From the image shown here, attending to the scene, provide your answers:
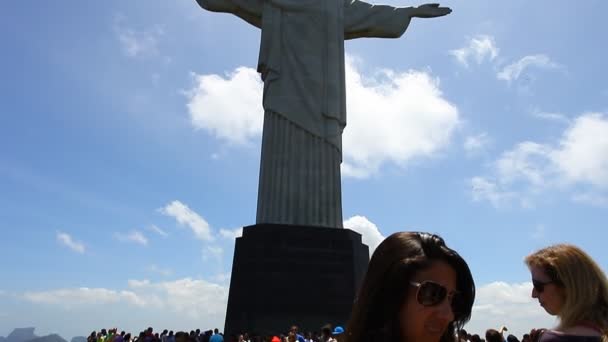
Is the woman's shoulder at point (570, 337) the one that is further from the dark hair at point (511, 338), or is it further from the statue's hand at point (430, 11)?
the statue's hand at point (430, 11)

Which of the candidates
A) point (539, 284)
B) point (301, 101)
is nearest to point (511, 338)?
point (539, 284)

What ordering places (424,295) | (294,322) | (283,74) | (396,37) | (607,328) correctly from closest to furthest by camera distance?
(424,295)
(607,328)
(294,322)
(283,74)
(396,37)

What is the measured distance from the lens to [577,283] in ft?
7.27

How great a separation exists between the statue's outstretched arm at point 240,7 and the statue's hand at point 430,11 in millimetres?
4089

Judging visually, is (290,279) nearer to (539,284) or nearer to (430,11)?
(430,11)

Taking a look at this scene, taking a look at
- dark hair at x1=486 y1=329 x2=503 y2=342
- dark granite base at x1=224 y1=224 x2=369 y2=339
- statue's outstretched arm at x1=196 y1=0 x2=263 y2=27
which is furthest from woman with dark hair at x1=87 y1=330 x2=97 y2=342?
dark hair at x1=486 y1=329 x2=503 y2=342

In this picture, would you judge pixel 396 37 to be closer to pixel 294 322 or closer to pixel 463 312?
pixel 294 322

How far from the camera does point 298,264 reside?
35.3 ft

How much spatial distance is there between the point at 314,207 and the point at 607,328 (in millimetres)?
9970

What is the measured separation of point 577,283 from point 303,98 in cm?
1076

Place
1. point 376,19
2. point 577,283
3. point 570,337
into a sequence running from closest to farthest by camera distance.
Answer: point 570,337 < point 577,283 < point 376,19

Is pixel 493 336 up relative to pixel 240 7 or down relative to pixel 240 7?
down

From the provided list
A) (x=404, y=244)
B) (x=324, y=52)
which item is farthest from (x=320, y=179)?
(x=404, y=244)

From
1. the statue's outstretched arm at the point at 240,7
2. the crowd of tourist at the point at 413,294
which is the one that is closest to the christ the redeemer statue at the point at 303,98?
the statue's outstretched arm at the point at 240,7
